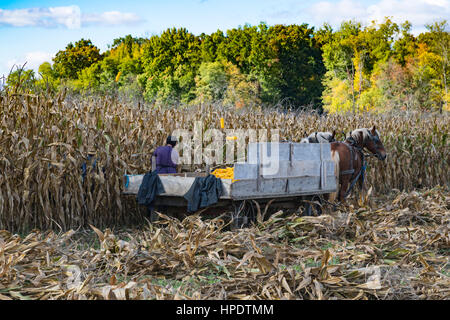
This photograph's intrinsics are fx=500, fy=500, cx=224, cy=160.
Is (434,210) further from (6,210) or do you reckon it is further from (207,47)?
(207,47)

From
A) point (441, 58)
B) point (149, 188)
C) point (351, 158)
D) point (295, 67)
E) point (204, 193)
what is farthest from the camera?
point (295, 67)

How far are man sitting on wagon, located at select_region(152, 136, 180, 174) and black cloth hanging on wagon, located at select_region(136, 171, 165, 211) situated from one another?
0.92 metres

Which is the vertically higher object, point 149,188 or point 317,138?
point 317,138

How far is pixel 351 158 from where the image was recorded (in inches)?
393

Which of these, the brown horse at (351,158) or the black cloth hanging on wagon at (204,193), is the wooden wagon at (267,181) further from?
the brown horse at (351,158)

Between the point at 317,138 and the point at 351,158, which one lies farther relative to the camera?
the point at 351,158

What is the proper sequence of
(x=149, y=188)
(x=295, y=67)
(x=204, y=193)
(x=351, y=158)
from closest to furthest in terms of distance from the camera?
1. (x=204, y=193)
2. (x=149, y=188)
3. (x=351, y=158)
4. (x=295, y=67)

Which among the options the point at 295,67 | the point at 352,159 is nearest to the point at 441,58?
the point at 295,67

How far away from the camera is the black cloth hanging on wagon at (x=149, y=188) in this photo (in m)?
7.80

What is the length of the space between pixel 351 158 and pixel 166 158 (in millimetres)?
3764

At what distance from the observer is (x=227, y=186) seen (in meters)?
7.43

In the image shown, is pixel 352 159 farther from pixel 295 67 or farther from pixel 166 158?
pixel 295 67

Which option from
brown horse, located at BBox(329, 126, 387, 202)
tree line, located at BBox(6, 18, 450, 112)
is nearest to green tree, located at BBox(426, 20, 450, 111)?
tree line, located at BBox(6, 18, 450, 112)

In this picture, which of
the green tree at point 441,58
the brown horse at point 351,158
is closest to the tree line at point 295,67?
the green tree at point 441,58
